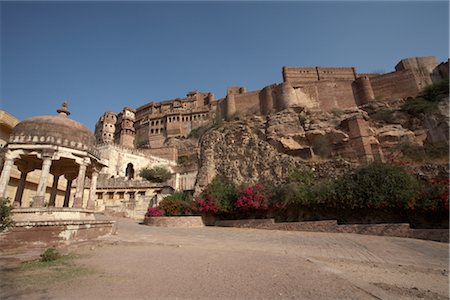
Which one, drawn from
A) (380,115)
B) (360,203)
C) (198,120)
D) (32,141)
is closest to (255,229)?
(360,203)

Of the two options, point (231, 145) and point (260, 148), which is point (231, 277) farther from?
point (231, 145)

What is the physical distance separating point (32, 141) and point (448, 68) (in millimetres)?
46086

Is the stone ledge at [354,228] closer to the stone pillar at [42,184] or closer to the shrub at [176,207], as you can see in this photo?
the shrub at [176,207]

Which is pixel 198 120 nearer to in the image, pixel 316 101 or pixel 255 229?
pixel 316 101

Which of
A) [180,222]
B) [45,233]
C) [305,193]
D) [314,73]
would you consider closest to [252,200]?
[305,193]

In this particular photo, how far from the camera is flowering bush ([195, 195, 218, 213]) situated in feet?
57.5

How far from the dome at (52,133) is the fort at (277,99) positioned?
79.8ft

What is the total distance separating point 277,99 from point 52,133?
33.1 meters

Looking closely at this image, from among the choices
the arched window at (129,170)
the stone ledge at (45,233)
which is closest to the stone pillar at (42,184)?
the stone ledge at (45,233)

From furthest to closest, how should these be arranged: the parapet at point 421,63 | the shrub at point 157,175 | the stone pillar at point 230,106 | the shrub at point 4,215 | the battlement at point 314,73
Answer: the battlement at point 314,73 → the stone pillar at point 230,106 → the shrub at point 157,175 → the parapet at point 421,63 → the shrub at point 4,215

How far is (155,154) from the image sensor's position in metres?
42.6

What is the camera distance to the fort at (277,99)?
31484 millimetres

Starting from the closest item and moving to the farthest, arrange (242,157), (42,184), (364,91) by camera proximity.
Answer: (42,184), (242,157), (364,91)

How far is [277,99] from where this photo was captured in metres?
37.3
